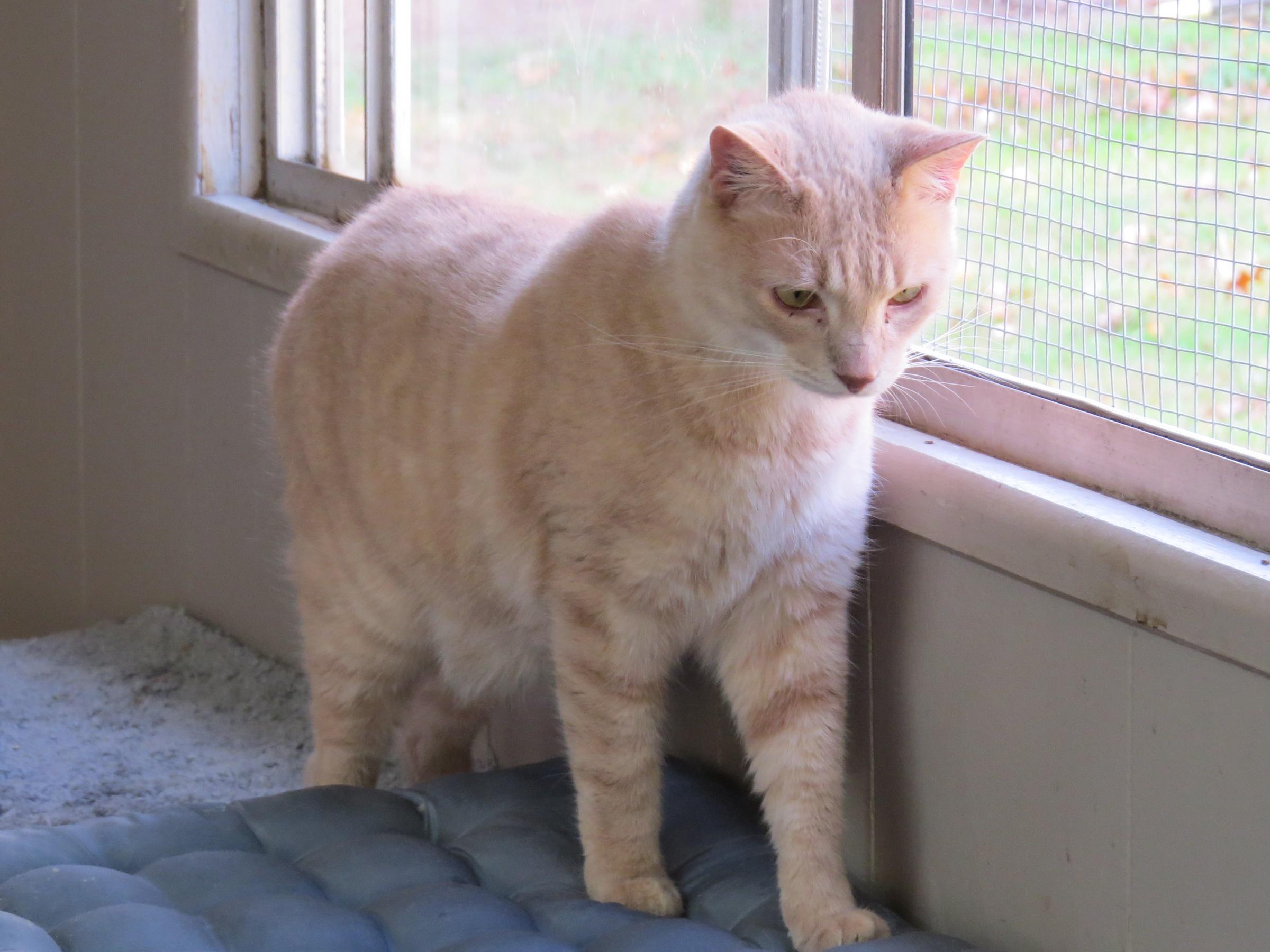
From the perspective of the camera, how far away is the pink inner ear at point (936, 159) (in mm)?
1276

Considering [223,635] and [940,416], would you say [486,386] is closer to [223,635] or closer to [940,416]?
[940,416]

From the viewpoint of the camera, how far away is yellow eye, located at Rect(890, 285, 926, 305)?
134cm

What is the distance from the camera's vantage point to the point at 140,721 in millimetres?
2418

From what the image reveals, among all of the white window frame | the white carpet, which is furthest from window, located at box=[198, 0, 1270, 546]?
the white carpet

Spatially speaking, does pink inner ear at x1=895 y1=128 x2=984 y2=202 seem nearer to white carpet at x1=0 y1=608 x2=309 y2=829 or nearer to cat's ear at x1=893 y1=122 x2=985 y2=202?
cat's ear at x1=893 y1=122 x2=985 y2=202

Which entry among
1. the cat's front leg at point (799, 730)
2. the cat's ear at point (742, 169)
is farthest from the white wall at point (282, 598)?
the cat's ear at point (742, 169)

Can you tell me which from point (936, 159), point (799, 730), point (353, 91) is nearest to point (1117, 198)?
point (936, 159)

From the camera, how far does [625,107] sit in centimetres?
208

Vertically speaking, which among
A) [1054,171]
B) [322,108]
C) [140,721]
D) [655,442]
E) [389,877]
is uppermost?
[322,108]

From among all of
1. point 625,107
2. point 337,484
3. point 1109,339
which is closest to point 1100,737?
point 1109,339

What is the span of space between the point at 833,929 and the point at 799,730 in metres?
0.21

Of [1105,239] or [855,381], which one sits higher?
[1105,239]

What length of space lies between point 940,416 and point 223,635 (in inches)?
65.5

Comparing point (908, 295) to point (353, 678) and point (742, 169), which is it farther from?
point (353, 678)
